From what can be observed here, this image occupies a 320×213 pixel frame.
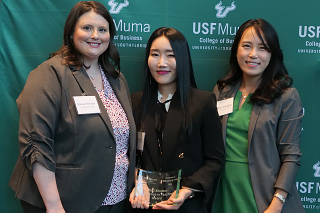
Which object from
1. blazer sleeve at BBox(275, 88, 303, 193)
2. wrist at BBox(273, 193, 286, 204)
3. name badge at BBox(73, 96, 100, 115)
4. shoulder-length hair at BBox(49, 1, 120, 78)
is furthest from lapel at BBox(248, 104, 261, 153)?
shoulder-length hair at BBox(49, 1, 120, 78)

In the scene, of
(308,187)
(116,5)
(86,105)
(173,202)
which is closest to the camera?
(86,105)

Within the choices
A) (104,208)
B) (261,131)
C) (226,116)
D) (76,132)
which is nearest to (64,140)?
(76,132)

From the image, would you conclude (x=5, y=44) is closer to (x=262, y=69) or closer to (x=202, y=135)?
(x=202, y=135)

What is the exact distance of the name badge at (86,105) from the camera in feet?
5.40

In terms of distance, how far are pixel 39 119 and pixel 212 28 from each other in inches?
60.2

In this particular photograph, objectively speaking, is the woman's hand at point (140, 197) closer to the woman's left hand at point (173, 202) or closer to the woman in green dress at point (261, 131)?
the woman's left hand at point (173, 202)

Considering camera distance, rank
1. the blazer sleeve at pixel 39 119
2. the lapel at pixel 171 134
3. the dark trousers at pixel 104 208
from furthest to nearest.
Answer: the lapel at pixel 171 134
the dark trousers at pixel 104 208
the blazer sleeve at pixel 39 119

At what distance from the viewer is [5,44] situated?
8.00 ft

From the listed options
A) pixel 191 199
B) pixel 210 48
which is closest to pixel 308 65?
pixel 210 48

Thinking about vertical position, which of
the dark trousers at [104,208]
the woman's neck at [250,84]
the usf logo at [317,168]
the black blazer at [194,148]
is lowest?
the dark trousers at [104,208]

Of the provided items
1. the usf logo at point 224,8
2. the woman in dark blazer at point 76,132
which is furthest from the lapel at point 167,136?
the usf logo at point 224,8

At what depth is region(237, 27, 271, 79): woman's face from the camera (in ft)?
6.86

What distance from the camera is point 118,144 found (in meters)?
1.80

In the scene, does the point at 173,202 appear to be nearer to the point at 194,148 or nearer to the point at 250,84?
the point at 194,148
